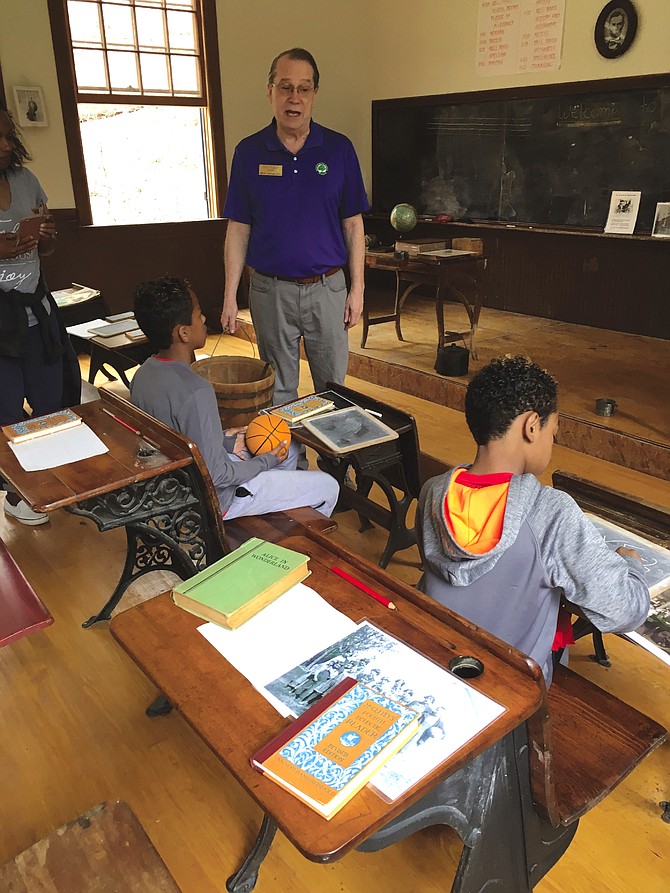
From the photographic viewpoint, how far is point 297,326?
9.90ft

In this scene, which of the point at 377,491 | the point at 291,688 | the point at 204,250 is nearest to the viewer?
the point at 291,688

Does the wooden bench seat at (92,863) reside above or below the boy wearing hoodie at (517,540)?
below

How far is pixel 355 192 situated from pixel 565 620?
201cm

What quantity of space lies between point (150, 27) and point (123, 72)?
392 millimetres

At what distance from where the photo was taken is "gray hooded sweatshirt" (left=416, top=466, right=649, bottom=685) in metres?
1.21

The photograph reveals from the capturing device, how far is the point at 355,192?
289 centimetres

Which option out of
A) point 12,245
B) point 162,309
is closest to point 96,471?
point 162,309

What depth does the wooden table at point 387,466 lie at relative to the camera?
2.25 metres

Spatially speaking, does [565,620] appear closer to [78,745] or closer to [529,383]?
[529,383]

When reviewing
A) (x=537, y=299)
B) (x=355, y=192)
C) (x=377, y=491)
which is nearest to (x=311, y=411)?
(x=377, y=491)

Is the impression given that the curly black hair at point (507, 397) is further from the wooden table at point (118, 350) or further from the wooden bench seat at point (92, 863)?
the wooden table at point (118, 350)

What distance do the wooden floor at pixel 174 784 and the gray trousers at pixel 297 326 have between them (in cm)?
105

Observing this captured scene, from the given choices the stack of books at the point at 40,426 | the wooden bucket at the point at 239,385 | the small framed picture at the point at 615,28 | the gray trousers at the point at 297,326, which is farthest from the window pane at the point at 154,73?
the stack of books at the point at 40,426

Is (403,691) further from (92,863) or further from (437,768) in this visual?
(92,863)
